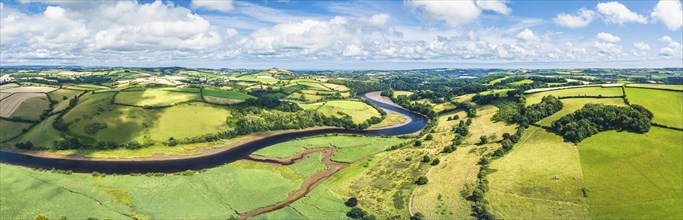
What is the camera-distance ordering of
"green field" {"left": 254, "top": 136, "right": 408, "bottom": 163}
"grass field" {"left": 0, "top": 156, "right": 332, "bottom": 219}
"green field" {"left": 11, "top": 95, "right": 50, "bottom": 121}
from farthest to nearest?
"green field" {"left": 11, "top": 95, "right": 50, "bottom": 121}
"green field" {"left": 254, "top": 136, "right": 408, "bottom": 163}
"grass field" {"left": 0, "top": 156, "right": 332, "bottom": 219}

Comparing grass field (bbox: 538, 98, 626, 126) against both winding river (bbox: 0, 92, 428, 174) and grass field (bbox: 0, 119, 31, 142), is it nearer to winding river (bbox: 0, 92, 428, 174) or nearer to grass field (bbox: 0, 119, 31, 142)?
winding river (bbox: 0, 92, 428, 174)

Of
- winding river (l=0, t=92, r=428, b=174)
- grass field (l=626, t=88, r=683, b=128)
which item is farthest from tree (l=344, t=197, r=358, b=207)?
grass field (l=626, t=88, r=683, b=128)

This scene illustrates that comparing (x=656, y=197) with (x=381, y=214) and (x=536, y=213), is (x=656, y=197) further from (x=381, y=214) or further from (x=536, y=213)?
(x=381, y=214)

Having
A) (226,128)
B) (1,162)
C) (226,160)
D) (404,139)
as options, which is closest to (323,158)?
(226,160)

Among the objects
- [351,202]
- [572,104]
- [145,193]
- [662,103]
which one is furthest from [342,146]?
[662,103]

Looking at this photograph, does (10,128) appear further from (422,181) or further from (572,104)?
(572,104)

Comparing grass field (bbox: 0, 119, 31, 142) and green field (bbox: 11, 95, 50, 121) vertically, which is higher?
green field (bbox: 11, 95, 50, 121)

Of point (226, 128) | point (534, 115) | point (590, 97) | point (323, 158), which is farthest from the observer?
point (226, 128)
